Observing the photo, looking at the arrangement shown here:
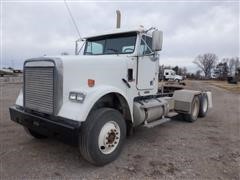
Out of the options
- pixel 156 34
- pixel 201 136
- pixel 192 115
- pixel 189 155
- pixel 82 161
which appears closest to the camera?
pixel 82 161

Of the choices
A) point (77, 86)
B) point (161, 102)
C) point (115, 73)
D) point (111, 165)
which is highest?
point (115, 73)

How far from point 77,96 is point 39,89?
2.43ft

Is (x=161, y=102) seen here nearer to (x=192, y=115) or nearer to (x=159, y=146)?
(x=159, y=146)

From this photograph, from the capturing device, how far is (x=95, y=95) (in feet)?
10.5

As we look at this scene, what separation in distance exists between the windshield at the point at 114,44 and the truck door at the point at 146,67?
0.89 ft

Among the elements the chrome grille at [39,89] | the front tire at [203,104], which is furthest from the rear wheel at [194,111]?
the chrome grille at [39,89]

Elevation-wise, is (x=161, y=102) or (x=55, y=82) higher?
(x=55, y=82)

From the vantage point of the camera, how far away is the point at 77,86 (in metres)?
3.34

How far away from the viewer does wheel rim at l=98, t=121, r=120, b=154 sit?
11.0 feet

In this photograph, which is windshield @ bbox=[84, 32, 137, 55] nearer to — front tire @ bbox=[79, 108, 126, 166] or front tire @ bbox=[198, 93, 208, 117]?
front tire @ bbox=[79, 108, 126, 166]

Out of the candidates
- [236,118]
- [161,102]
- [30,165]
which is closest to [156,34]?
[161,102]

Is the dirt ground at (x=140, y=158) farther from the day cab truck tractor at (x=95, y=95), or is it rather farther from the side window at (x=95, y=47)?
the side window at (x=95, y=47)

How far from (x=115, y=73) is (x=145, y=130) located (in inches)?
93.1

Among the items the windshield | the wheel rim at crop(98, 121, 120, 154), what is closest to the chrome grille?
the wheel rim at crop(98, 121, 120, 154)
